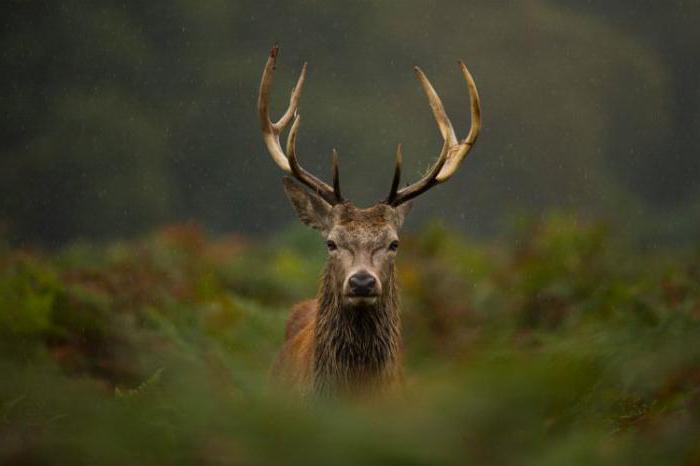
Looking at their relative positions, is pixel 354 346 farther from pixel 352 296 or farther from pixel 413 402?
pixel 413 402

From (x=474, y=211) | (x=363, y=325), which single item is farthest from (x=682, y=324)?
(x=474, y=211)

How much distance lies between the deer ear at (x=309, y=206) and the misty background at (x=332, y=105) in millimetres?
24234

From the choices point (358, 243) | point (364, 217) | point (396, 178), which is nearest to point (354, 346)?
point (358, 243)

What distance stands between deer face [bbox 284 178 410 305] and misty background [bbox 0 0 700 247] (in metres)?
24.4

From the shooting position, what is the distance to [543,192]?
3700 centimetres

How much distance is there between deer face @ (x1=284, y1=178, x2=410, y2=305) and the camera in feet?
20.3

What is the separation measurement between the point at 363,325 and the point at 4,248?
4.35 meters

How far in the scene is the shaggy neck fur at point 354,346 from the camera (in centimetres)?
629

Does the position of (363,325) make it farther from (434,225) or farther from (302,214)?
(434,225)

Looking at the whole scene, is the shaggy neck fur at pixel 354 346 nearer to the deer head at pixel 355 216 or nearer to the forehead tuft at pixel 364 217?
the deer head at pixel 355 216

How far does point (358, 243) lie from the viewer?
21.2ft

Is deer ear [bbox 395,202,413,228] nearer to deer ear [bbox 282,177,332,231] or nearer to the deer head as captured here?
the deer head

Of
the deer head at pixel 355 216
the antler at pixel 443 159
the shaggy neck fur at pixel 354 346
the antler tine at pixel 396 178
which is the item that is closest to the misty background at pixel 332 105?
the antler at pixel 443 159

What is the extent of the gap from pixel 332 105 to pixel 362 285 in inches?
1193
